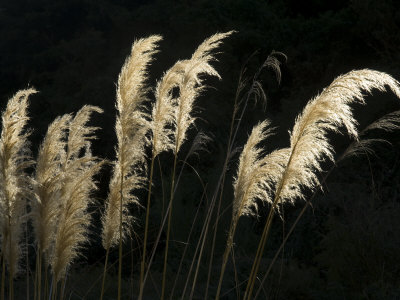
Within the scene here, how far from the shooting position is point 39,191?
105 inches

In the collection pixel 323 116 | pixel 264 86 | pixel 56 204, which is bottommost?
pixel 56 204

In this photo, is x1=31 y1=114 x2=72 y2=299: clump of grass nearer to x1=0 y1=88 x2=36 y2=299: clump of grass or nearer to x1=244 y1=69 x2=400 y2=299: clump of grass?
x1=0 y1=88 x2=36 y2=299: clump of grass

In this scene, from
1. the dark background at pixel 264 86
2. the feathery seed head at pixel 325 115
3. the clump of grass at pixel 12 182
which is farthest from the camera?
the dark background at pixel 264 86

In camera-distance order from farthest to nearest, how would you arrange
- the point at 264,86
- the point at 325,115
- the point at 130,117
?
the point at 264,86 → the point at 130,117 → the point at 325,115

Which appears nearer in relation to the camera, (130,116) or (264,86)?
(130,116)

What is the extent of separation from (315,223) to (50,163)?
15.4ft

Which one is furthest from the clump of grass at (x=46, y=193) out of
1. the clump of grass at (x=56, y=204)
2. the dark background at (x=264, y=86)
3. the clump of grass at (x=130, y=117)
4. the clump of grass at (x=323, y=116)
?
the dark background at (x=264, y=86)

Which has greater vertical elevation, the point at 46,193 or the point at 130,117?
the point at 130,117

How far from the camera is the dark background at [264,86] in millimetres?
5637

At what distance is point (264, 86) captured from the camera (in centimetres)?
1297

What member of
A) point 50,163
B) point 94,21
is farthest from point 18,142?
point 94,21

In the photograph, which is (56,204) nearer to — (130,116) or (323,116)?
(130,116)

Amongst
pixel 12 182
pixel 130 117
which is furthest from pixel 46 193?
pixel 130 117

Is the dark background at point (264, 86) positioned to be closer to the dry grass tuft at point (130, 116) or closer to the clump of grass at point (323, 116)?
the dry grass tuft at point (130, 116)
